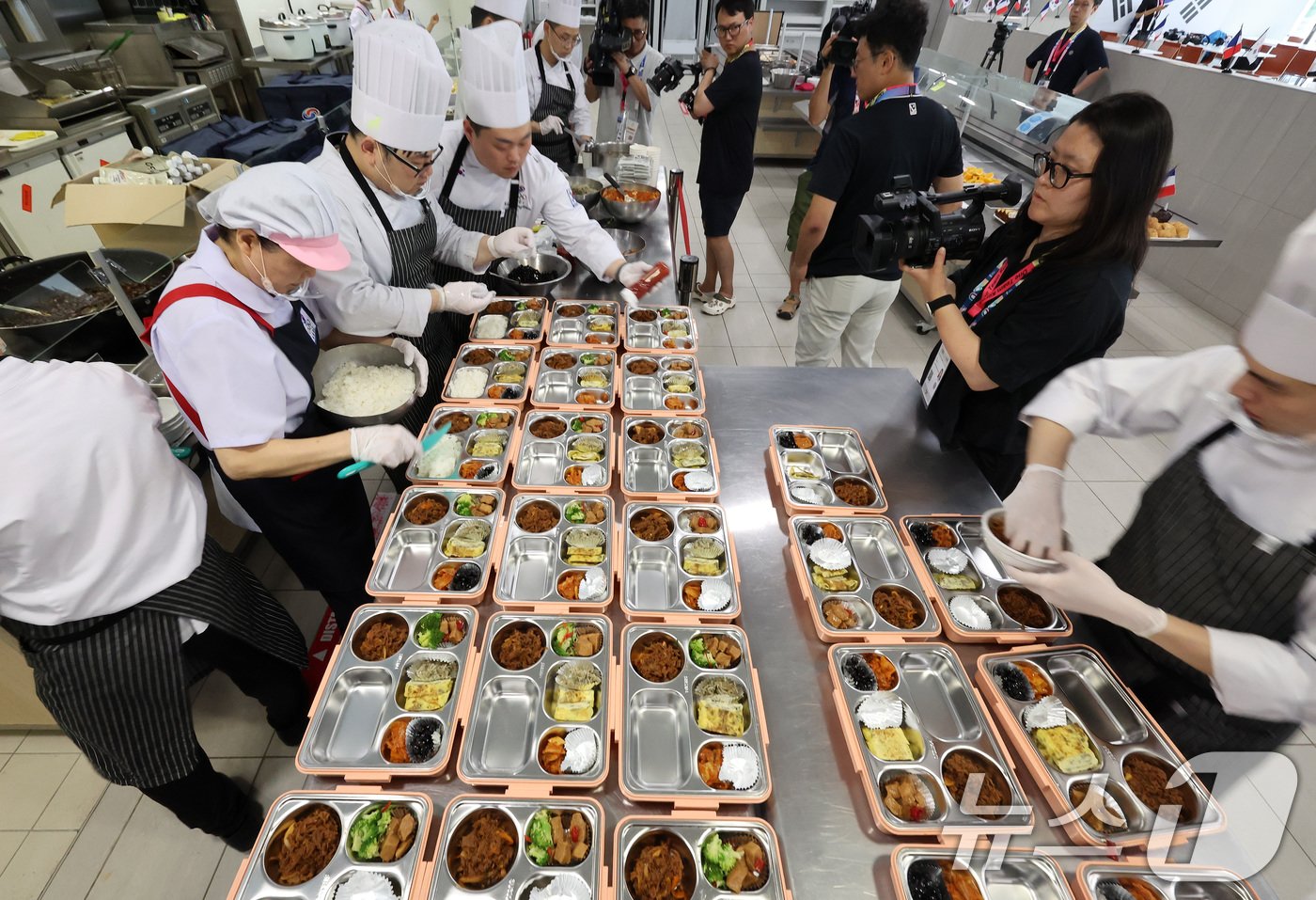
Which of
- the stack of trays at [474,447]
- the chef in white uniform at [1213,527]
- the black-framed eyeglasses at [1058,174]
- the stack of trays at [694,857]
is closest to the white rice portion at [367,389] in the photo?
the stack of trays at [474,447]

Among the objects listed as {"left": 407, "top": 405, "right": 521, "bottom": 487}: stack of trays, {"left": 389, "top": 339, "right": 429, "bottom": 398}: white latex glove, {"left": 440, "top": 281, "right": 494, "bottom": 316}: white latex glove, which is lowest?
{"left": 407, "top": 405, "right": 521, "bottom": 487}: stack of trays

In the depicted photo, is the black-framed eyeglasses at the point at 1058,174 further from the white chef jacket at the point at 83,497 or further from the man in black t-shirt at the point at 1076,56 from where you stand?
the man in black t-shirt at the point at 1076,56

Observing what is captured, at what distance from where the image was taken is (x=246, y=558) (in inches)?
123

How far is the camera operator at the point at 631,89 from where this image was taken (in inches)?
186

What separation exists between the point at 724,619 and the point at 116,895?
2335 mm

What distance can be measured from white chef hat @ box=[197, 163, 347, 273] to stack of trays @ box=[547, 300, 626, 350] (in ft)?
3.50

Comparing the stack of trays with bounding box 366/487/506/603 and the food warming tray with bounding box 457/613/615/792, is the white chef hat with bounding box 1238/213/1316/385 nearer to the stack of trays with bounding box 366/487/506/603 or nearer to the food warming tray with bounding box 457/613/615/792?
the food warming tray with bounding box 457/613/615/792

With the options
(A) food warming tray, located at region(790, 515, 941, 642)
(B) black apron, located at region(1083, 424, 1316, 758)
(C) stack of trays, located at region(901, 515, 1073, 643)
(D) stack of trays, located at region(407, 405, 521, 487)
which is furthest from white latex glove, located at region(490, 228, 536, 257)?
(B) black apron, located at region(1083, 424, 1316, 758)

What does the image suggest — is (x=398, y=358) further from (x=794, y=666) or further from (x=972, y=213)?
(x=972, y=213)

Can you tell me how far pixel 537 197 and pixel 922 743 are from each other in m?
2.86

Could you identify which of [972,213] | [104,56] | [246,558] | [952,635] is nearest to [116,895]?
[246,558]

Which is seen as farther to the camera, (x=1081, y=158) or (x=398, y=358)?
(x=398, y=358)

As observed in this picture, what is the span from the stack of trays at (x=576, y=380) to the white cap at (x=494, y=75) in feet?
3.37

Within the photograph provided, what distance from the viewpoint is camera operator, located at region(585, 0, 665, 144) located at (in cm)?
472
